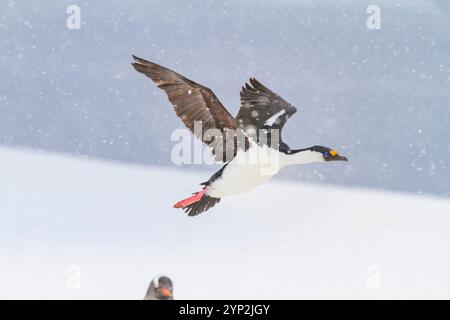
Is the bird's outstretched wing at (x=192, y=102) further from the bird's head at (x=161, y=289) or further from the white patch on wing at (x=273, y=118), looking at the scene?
the bird's head at (x=161, y=289)

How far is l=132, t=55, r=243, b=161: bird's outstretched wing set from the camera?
3537 millimetres

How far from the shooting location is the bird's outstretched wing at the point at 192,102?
11.6 feet

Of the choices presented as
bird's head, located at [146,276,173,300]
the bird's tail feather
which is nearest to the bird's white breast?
the bird's tail feather

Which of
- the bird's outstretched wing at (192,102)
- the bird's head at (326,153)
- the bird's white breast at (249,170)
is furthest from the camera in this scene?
the bird's head at (326,153)

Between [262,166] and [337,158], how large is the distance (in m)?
0.44

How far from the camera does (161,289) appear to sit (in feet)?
10.9

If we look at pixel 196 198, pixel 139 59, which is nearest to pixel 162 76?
pixel 139 59

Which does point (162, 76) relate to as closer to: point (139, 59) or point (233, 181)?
point (139, 59)

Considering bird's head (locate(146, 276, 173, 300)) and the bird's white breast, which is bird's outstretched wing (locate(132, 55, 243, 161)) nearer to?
the bird's white breast

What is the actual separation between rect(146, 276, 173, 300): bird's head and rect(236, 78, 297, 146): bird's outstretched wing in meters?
0.97

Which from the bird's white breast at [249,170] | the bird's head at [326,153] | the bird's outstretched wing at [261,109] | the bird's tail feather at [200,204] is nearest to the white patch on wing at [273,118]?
the bird's outstretched wing at [261,109]

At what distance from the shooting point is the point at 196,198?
380cm

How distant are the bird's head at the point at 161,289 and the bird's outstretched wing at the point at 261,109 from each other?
97 centimetres
